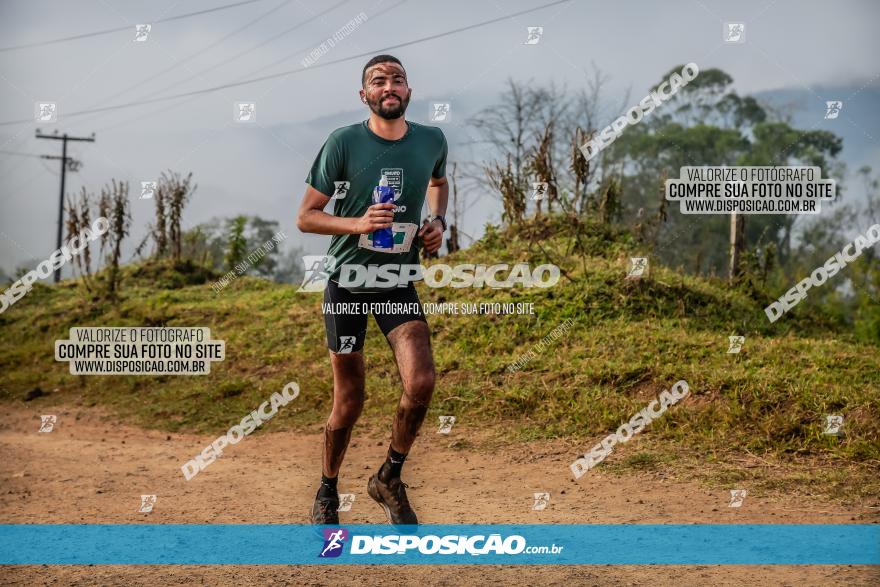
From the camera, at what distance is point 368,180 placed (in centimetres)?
464

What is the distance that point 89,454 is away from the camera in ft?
26.1

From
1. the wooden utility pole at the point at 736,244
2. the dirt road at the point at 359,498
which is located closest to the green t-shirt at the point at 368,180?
the dirt road at the point at 359,498

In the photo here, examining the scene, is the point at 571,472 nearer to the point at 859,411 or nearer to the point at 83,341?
the point at 859,411

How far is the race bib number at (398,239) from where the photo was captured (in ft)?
15.1

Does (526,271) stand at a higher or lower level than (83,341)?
higher

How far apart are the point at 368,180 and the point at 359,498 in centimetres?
252

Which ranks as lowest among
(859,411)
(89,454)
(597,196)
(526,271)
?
(89,454)

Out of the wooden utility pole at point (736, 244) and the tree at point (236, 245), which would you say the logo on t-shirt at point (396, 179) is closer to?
the wooden utility pole at point (736, 244)

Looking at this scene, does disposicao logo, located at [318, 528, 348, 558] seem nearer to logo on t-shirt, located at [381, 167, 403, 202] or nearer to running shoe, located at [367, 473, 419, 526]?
running shoe, located at [367, 473, 419, 526]

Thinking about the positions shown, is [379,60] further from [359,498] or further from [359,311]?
→ [359,498]

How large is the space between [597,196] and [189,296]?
292 inches

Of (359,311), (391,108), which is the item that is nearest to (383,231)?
(359,311)

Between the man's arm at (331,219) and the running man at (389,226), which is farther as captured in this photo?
the running man at (389,226)

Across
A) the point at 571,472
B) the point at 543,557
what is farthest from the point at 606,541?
the point at 571,472
